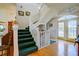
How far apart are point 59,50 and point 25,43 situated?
0.61m

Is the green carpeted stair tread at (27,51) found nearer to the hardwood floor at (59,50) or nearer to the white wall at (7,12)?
the hardwood floor at (59,50)

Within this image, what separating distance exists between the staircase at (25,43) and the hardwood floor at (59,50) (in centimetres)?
11

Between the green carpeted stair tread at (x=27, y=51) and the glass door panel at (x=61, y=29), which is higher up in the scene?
the glass door panel at (x=61, y=29)

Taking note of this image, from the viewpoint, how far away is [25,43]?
7.23 ft

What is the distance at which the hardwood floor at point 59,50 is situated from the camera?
6.93 ft

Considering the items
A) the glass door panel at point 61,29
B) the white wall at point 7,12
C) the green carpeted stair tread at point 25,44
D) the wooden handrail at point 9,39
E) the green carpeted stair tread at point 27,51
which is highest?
the white wall at point 7,12

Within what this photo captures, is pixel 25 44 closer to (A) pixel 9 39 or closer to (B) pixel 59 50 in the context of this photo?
(A) pixel 9 39

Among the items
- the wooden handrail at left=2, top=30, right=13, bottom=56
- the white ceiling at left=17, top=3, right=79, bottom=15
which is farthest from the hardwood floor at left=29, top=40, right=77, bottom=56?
the white ceiling at left=17, top=3, right=79, bottom=15

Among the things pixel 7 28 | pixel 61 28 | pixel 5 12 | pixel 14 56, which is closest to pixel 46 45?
pixel 61 28

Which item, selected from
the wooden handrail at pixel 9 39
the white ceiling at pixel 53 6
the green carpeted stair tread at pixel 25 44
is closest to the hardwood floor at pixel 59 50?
the green carpeted stair tread at pixel 25 44

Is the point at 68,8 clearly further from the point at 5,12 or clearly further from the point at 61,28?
the point at 5,12

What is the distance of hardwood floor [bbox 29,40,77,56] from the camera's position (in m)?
2.11

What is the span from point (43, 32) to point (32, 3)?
56 centimetres

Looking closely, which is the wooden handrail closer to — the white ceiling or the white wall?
the white wall
